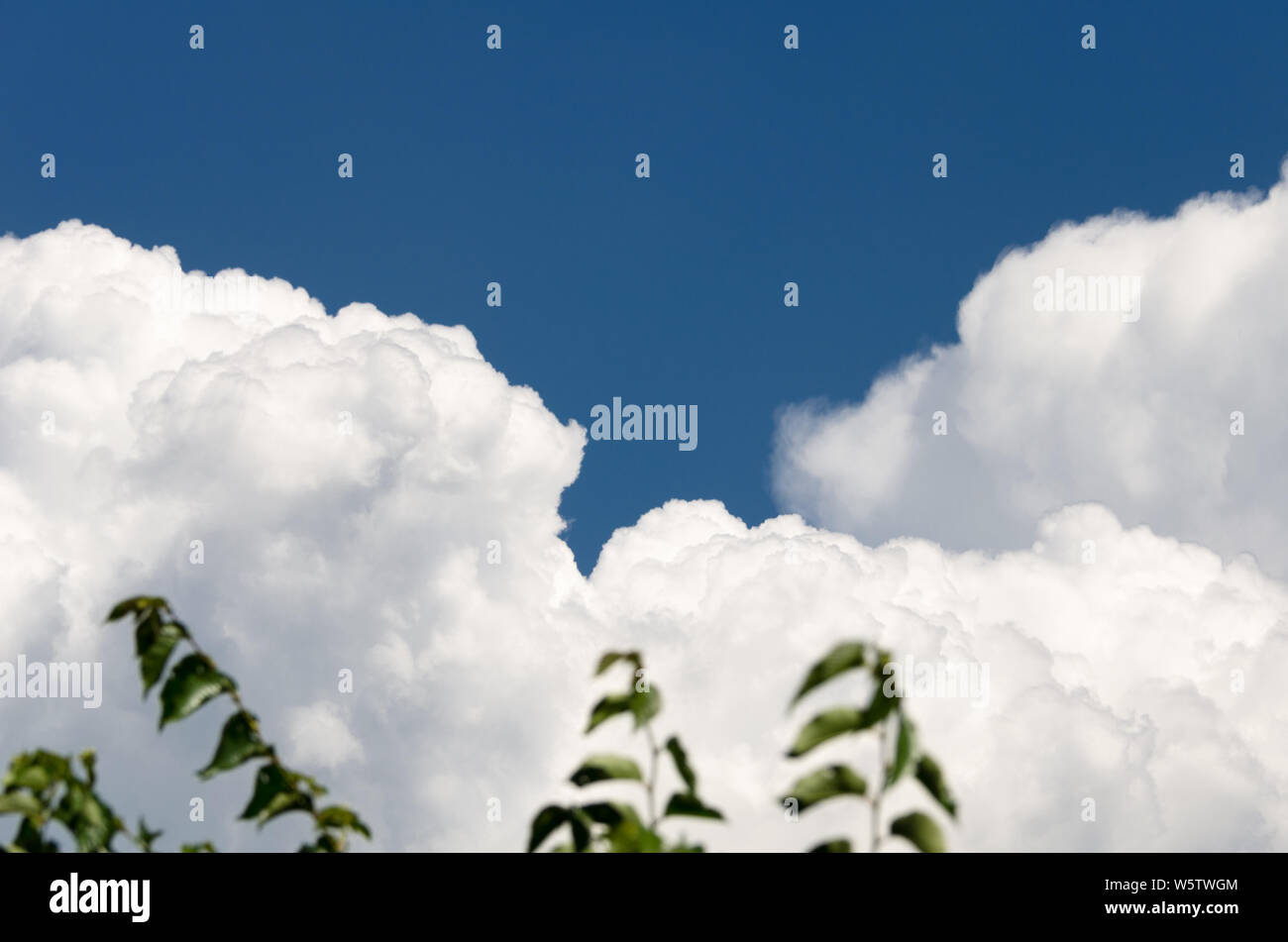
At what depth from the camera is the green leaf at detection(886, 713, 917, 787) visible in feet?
8.55

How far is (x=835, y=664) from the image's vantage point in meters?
2.74

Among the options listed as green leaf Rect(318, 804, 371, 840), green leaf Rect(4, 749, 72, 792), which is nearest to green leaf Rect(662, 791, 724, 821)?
green leaf Rect(318, 804, 371, 840)

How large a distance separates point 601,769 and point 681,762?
0.24 metres

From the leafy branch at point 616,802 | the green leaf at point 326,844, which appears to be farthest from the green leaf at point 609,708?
the green leaf at point 326,844

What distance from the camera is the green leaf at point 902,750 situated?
2.61 m

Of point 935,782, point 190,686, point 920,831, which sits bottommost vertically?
point 920,831
